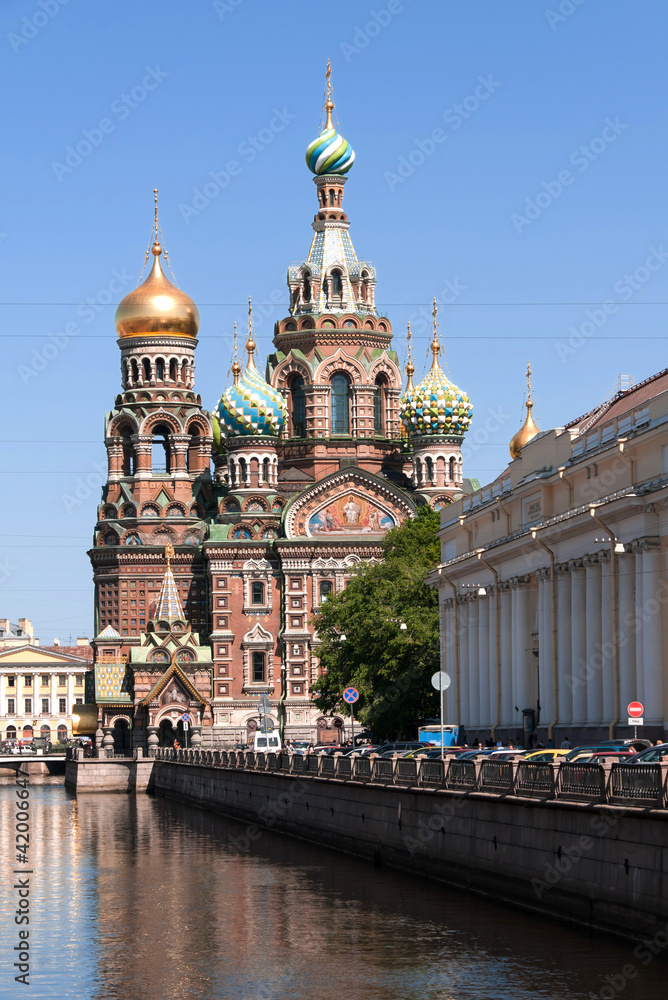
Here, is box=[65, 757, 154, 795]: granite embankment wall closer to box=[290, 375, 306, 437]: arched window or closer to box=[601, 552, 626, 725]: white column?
box=[290, 375, 306, 437]: arched window

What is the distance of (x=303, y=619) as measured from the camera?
8338cm

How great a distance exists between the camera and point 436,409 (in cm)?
8638

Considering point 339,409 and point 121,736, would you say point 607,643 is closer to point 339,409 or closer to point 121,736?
point 121,736

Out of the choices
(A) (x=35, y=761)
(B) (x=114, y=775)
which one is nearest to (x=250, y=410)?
(B) (x=114, y=775)

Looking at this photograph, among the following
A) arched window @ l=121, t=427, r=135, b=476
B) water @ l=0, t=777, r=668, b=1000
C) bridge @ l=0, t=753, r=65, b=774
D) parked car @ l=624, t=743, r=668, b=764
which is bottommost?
bridge @ l=0, t=753, r=65, b=774

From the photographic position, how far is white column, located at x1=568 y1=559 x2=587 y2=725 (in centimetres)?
4359

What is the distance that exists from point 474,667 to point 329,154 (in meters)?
43.1

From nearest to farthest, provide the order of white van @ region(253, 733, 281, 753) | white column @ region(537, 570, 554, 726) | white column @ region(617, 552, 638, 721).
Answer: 1. white column @ region(617, 552, 638, 721)
2. white column @ region(537, 570, 554, 726)
3. white van @ region(253, 733, 281, 753)

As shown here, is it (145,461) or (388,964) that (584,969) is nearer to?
(388,964)

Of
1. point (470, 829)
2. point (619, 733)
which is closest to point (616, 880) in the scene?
point (470, 829)

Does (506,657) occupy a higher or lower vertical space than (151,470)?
lower

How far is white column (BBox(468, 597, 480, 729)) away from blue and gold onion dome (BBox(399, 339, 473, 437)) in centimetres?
3131

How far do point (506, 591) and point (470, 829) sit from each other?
23.6 meters

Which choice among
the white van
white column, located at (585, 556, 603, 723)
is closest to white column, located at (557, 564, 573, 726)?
white column, located at (585, 556, 603, 723)
